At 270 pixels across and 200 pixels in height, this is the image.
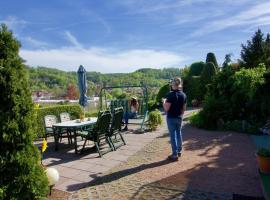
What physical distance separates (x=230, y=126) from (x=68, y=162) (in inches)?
223

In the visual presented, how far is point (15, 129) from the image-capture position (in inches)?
141

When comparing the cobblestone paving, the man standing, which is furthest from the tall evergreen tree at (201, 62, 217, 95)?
the cobblestone paving

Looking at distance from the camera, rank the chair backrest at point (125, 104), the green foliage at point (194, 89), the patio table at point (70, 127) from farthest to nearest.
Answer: the green foliage at point (194, 89)
the chair backrest at point (125, 104)
the patio table at point (70, 127)

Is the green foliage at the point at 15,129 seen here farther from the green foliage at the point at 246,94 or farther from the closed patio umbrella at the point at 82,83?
the green foliage at the point at 246,94

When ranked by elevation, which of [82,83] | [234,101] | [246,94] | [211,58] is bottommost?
[234,101]

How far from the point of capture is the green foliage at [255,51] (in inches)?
782

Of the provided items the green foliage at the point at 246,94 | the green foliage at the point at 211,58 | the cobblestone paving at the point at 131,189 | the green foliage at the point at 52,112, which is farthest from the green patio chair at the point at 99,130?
the green foliage at the point at 211,58

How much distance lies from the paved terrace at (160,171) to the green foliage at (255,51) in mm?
13288

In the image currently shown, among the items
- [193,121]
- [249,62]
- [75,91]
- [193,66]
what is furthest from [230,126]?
[75,91]

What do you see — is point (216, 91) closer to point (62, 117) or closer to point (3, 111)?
point (62, 117)

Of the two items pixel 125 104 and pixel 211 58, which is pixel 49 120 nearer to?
pixel 125 104

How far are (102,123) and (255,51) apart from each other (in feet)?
55.5

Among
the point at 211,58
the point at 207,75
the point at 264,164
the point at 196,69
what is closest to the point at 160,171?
the point at 264,164

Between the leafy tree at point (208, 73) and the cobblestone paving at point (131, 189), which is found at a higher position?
the leafy tree at point (208, 73)
